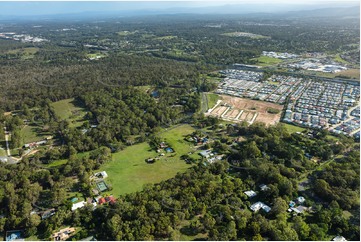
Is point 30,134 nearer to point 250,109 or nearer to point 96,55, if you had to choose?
point 250,109

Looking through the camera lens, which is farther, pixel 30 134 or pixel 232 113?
pixel 232 113

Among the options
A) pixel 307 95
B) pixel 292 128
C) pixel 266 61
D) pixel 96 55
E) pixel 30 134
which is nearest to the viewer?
pixel 30 134

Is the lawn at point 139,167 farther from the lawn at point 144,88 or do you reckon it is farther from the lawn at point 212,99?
the lawn at point 144,88

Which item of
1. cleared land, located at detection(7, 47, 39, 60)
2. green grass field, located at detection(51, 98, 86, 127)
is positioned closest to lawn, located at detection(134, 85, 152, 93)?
green grass field, located at detection(51, 98, 86, 127)

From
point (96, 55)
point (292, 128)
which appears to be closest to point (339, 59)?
point (292, 128)

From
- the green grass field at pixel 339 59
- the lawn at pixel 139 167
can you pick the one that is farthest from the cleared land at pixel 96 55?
the green grass field at pixel 339 59

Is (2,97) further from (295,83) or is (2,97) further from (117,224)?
(295,83)

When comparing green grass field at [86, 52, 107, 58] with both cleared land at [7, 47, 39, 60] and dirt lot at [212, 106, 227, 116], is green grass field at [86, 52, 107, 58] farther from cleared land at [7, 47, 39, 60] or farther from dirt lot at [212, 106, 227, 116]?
dirt lot at [212, 106, 227, 116]

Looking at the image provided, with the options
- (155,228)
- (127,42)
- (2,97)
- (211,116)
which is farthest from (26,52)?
(155,228)
